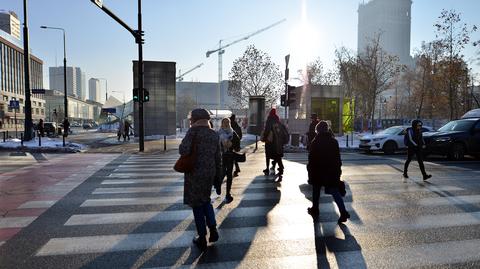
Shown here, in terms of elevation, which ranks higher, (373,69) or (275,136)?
(373,69)

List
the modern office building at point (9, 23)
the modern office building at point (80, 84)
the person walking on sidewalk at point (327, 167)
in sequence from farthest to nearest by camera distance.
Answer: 1. the modern office building at point (80, 84)
2. the modern office building at point (9, 23)
3. the person walking on sidewalk at point (327, 167)

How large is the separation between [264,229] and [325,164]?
1.42 meters

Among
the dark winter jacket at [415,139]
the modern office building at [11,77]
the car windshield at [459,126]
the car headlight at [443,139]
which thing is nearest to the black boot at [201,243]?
the dark winter jacket at [415,139]

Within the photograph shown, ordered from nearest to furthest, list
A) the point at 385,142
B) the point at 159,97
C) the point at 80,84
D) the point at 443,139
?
the point at 443,139 < the point at 385,142 < the point at 159,97 < the point at 80,84

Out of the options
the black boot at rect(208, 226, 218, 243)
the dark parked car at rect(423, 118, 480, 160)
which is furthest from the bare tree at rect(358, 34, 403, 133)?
the black boot at rect(208, 226, 218, 243)

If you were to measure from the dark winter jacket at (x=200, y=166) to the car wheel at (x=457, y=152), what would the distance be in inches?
541

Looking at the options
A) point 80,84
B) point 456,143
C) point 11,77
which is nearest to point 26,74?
point 456,143

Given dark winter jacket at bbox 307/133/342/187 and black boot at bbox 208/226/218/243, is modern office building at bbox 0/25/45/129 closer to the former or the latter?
dark winter jacket at bbox 307/133/342/187

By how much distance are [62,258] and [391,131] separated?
1811 centimetres

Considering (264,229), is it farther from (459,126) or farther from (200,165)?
(459,126)

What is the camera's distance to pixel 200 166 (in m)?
4.82

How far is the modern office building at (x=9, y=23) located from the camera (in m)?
99.4

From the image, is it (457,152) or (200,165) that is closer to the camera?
(200,165)

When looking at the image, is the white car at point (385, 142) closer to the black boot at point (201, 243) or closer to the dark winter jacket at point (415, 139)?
the dark winter jacket at point (415, 139)
